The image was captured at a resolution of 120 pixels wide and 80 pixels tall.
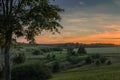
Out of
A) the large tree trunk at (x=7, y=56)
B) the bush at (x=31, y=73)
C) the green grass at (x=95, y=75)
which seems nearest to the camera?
the large tree trunk at (x=7, y=56)

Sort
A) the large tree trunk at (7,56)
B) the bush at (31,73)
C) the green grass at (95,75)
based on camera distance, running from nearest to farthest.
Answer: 1. the large tree trunk at (7,56)
2. the green grass at (95,75)
3. the bush at (31,73)

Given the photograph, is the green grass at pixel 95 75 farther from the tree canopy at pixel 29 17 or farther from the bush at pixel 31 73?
the tree canopy at pixel 29 17

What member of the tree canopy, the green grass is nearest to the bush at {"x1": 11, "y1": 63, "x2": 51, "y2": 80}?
the green grass

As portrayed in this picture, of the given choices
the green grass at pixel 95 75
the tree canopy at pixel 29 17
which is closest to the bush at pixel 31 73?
the green grass at pixel 95 75

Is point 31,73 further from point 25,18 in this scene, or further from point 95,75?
point 25,18

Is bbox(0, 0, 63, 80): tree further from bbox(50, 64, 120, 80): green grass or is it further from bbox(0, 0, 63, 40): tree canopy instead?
bbox(50, 64, 120, 80): green grass

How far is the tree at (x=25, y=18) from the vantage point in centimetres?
3694

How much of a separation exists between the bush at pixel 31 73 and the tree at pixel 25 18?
210ft

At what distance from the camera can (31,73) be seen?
104m

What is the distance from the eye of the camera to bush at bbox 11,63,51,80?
10181 centimetres

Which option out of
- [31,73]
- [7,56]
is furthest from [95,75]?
[7,56]

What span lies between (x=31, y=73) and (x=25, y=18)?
68111mm

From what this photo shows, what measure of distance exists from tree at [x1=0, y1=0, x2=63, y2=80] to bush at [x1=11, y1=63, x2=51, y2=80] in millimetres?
63867

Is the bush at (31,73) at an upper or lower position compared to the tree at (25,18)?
lower
